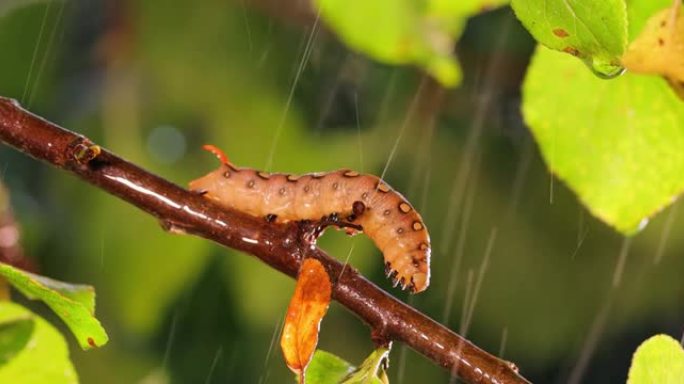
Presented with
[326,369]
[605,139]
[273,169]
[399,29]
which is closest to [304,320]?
[326,369]

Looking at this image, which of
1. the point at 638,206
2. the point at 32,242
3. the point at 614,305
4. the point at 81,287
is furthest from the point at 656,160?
the point at 614,305

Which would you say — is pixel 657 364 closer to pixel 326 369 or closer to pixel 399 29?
pixel 326 369

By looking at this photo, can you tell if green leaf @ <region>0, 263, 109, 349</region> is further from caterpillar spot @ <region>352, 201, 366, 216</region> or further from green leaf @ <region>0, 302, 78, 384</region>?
caterpillar spot @ <region>352, 201, 366, 216</region>

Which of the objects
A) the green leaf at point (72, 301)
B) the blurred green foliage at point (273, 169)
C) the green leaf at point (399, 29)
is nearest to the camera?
the green leaf at point (72, 301)

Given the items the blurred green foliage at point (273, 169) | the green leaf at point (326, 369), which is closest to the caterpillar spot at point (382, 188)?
the green leaf at point (326, 369)

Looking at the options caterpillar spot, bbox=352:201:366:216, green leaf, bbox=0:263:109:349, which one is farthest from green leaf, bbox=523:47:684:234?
green leaf, bbox=0:263:109:349

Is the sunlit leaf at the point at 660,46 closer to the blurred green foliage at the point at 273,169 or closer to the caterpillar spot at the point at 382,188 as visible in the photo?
the caterpillar spot at the point at 382,188

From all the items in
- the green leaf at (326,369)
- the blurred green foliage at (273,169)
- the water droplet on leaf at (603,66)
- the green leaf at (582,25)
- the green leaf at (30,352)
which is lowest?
the blurred green foliage at (273,169)

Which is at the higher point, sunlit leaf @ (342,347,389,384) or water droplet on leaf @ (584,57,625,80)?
water droplet on leaf @ (584,57,625,80)
